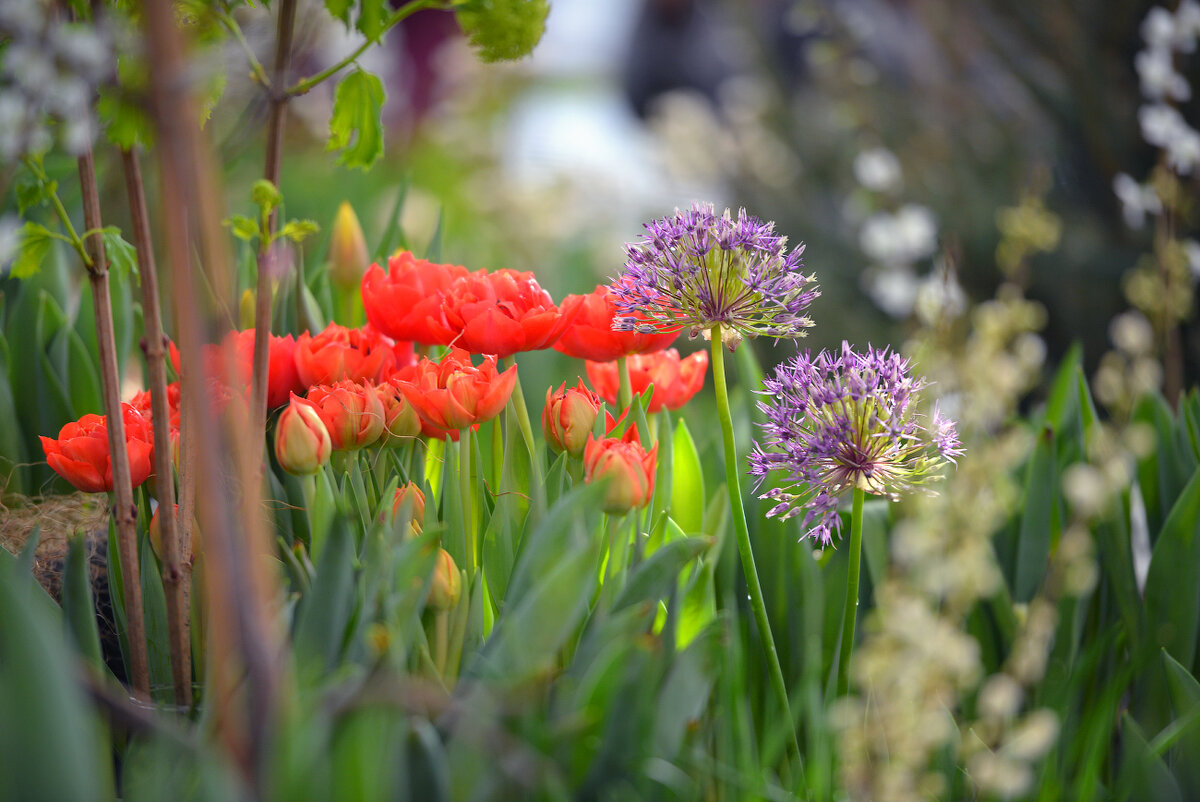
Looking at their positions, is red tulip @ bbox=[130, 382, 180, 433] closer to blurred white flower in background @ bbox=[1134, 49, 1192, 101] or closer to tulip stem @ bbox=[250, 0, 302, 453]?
tulip stem @ bbox=[250, 0, 302, 453]

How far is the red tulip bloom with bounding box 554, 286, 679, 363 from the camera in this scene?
885 mm

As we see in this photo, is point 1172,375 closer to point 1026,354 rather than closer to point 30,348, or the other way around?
point 1026,354

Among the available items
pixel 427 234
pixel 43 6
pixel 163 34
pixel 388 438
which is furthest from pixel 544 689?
pixel 427 234

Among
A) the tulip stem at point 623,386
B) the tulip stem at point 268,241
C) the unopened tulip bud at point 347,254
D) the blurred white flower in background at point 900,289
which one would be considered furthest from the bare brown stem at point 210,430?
the blurred white flower in background at point 900,289

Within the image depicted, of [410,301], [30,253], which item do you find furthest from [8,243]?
[410,301]

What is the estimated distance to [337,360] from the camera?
91cm

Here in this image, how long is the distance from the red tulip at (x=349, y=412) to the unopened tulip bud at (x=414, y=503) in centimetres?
6

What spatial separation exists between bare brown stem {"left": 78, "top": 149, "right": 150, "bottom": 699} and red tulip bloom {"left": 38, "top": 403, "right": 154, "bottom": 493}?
0.17 ft

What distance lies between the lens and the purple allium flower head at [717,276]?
0.77 metres

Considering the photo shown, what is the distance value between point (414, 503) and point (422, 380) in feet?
0.38

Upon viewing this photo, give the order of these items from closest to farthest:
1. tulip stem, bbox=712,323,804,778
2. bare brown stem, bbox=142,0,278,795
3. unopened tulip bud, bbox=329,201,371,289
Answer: bare brown stem, bbox=142,0,278,795, tulip stem, bbox=712,323,804,778, unopened tulip bud, bbox=329,201,371,289

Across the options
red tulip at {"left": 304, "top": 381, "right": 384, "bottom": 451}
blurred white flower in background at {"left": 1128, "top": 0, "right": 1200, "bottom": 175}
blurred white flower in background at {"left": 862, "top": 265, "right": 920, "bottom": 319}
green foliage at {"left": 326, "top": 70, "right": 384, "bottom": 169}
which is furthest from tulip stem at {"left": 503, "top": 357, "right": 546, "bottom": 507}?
blurred white flower in background at {"left": 862, "top": 265, "right": 920, "bottom": 319}

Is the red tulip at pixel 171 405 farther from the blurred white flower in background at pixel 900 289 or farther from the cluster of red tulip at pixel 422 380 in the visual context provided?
the blurred white flower in background at pixel 900 289

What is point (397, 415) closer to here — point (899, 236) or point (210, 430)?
point (210, 430)
